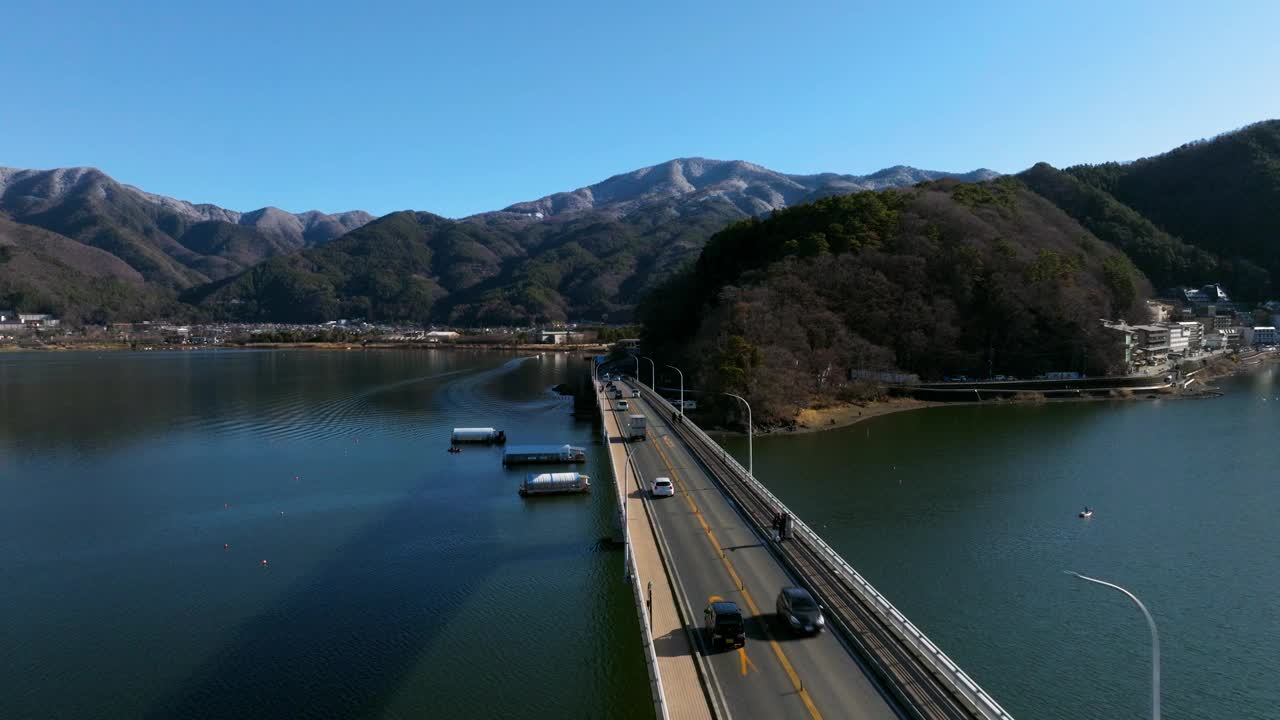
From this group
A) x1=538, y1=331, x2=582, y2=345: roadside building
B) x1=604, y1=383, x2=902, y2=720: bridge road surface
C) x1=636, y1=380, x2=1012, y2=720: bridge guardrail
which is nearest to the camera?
x1=636, y1=380, x2=1012, y2=720: bridge guardrail

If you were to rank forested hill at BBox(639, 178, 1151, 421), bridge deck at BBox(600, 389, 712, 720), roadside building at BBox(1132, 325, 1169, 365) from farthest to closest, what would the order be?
roadside building at BBox(1132, 325, 1169, 365) < forested hill at BBox(639, 178, 1151, 421) < bridge deck at BBox(600, 389, 712, 720)

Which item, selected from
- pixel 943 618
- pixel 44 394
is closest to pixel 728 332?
pixel 943 618

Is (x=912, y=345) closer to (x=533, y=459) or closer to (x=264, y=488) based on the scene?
(x=533, y=459)

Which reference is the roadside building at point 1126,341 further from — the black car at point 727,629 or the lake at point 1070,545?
the black car at point 727,629

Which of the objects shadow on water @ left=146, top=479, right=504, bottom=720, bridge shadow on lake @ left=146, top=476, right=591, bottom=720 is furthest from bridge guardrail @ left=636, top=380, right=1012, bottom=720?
shadow on water @ left=146, top=479, right=504, bottom=720

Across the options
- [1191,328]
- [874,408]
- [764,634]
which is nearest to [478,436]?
[874,408]

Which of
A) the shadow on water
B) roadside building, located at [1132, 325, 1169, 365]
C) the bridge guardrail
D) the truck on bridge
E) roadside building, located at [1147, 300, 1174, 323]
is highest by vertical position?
roadside building, located at [1147, 300, 1174, 323]

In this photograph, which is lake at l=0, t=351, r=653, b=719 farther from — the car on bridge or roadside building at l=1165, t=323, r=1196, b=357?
roadside building at l=1165, t=323, r=1196, b=357

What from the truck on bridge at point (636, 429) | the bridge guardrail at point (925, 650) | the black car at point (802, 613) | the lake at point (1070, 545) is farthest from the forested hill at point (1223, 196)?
the black car at point (802, 613)
